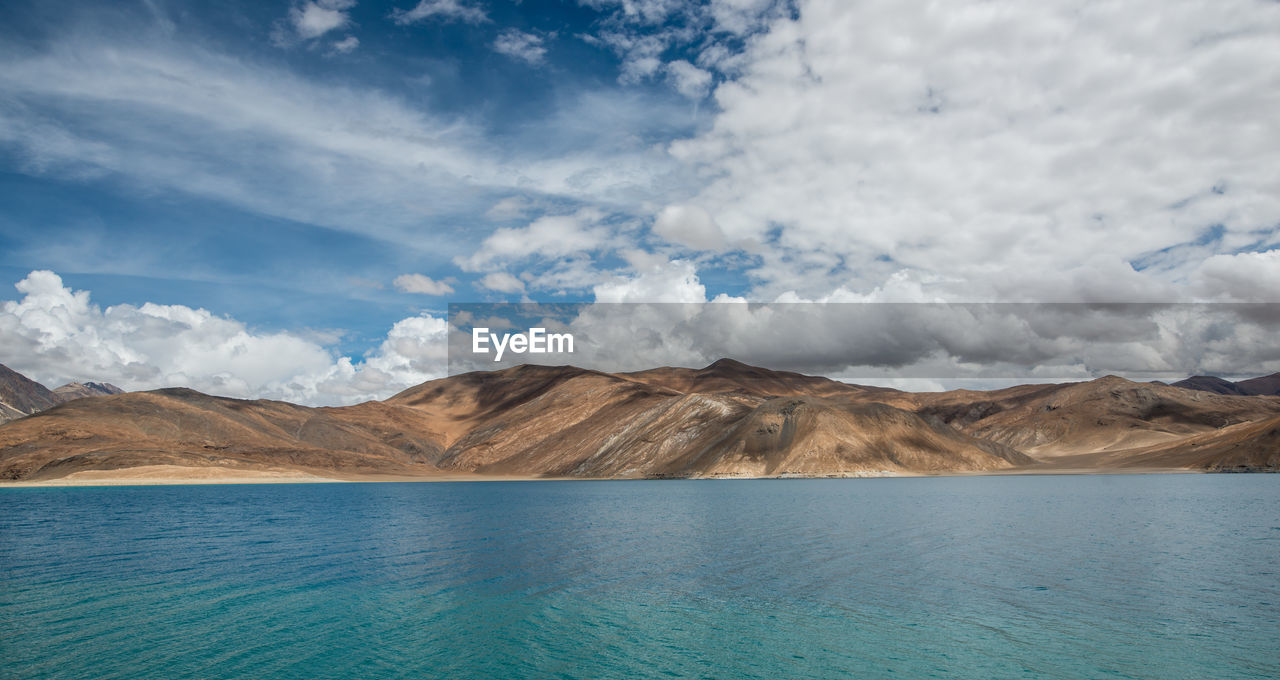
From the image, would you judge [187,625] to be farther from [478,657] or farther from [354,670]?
[478,657]

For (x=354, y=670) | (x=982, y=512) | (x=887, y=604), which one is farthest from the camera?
(x=982, y=512)

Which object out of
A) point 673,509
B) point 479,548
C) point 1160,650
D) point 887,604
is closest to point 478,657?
point 887,604

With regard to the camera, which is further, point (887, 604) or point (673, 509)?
point (673, 509)

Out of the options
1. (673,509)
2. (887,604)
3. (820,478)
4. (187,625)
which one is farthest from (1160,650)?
(820,478)

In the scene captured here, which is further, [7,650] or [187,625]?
[187,625]

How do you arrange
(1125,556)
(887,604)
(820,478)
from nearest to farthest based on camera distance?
1. (887,604)
2. (1125,556)
3. (820,478)

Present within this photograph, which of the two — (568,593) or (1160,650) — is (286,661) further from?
(1160,650)
